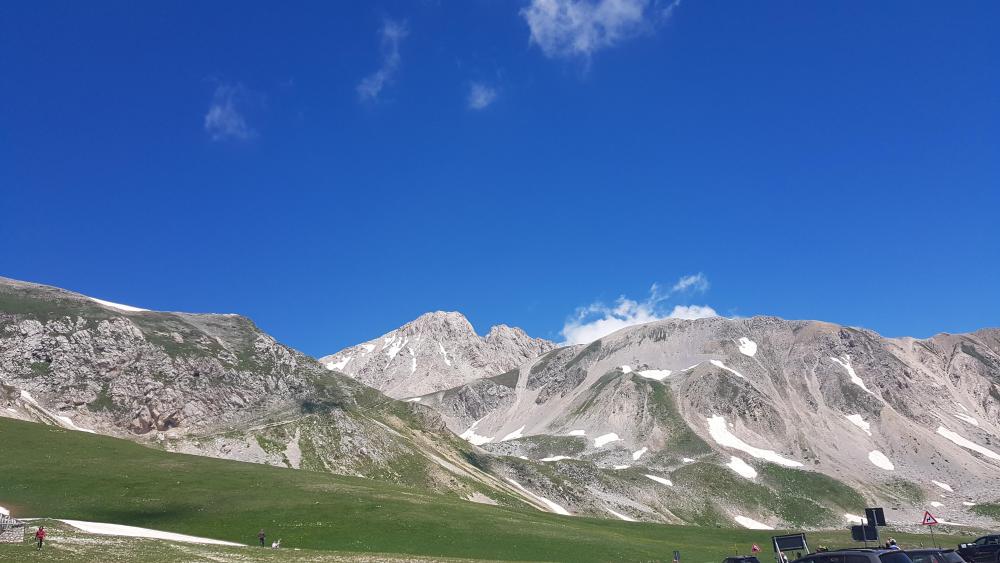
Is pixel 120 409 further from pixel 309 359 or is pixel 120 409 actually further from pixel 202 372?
pixel 309 359

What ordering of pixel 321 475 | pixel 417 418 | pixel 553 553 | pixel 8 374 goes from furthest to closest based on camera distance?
1. pixel 417 418
2. pixel 8 374
3. pixel 321 475
4. pixel 553 553

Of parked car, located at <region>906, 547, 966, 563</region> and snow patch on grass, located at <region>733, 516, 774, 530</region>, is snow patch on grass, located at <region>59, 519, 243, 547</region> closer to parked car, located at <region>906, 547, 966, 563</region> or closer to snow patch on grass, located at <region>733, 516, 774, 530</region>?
parked car, located at <region>906, 547, 966, 563</region>

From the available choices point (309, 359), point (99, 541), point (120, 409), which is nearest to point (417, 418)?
point (309, 359)

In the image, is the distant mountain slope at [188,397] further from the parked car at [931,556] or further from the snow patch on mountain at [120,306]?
the parked car at [931,556]

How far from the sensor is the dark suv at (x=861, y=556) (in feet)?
85.4

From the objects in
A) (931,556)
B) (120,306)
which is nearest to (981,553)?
(931,556)

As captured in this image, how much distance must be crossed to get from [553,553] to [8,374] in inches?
4655

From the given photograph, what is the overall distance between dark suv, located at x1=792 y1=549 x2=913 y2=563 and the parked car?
1166 millimetres

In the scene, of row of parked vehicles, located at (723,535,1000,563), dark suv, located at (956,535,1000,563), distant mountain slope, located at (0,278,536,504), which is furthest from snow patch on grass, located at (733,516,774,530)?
row of parked vehicles, located at (723,535,1000,563)

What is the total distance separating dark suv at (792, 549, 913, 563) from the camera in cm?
2603

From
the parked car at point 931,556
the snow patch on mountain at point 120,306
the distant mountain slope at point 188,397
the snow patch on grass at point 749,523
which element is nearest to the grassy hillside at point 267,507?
the distant mountain slope at point 188,397

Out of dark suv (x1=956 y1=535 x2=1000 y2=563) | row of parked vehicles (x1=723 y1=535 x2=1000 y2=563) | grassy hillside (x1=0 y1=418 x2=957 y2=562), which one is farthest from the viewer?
grassy hillside (x1=0 y1=418 x2=957 y2=562)

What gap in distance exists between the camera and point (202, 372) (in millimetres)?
147375

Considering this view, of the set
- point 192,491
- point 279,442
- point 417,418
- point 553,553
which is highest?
point 417,418
